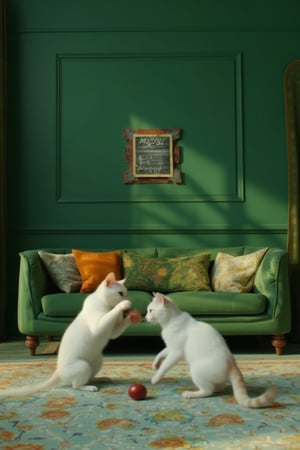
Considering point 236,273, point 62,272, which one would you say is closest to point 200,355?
point 236,273

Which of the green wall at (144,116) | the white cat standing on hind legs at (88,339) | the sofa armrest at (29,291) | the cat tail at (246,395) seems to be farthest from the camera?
the green wall at (144,116)

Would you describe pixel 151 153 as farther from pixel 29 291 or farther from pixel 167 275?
pixel 29 291

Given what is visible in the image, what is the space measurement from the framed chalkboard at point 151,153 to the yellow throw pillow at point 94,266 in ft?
2.98

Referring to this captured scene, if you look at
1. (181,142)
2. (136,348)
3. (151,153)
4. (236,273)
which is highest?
(181,142)

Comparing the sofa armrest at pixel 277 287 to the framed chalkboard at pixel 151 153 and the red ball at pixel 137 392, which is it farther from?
the red ball at pixel 137 392

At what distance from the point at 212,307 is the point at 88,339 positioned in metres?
1.39

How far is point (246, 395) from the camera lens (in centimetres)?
259

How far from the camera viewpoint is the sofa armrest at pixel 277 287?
408 centimetres

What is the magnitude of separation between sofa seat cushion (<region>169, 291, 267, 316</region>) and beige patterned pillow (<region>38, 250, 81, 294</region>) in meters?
0.85

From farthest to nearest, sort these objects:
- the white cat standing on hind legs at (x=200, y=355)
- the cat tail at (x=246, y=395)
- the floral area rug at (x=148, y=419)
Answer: the white cat standing on hind legs at (x=200, y=355) < the cat tail at (x=246, y=395) < the floral area rug at (x=148, y=419)

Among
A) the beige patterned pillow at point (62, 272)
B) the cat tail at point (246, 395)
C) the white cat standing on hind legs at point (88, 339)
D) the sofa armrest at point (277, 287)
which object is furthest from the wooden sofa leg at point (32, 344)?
the cat tail at point (246, 395)

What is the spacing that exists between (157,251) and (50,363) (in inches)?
57.7

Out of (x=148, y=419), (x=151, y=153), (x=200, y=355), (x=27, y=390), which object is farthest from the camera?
(x=151, y=153)

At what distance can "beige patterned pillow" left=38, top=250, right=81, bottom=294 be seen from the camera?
4422 mm
